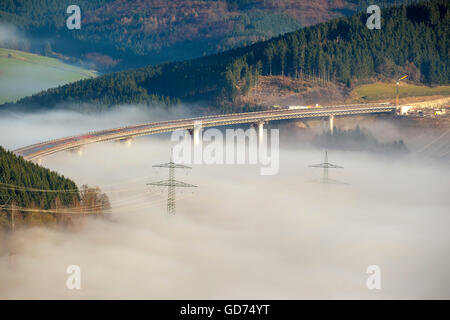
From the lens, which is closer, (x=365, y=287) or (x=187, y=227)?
(x=365, y=287)

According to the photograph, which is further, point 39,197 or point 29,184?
point 29,184

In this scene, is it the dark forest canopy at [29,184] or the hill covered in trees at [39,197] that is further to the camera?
the dark forest canopy at [29,184]

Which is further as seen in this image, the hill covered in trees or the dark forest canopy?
the dark forest canopy

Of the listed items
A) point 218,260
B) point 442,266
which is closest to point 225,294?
point 218,260

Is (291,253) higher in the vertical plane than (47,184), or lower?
lower

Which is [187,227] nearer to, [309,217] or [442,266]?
[309,217]

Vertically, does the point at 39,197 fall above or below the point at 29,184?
below
